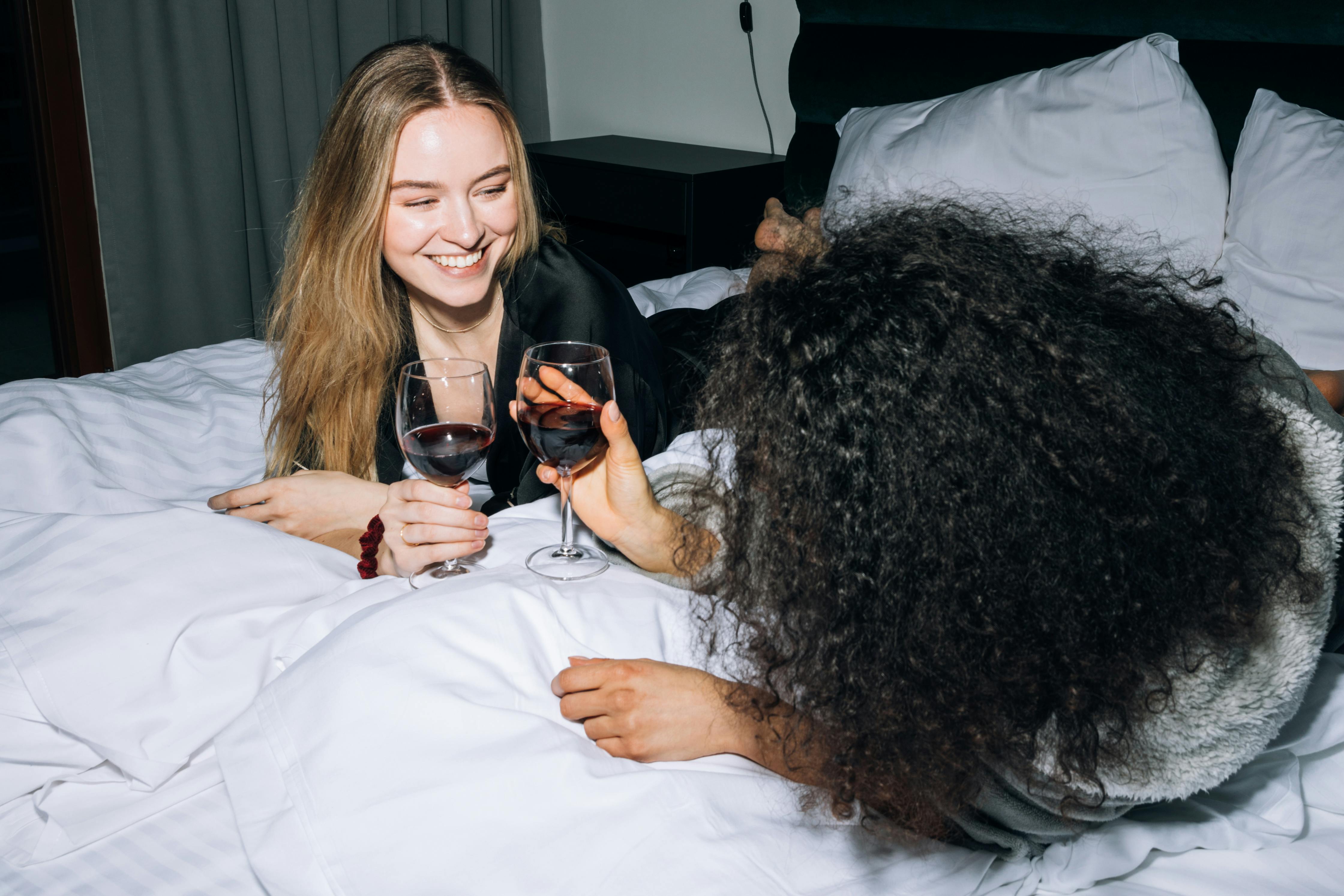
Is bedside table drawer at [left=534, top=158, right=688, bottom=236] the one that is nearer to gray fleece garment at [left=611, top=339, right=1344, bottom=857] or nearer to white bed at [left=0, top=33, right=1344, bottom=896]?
white bed at [left=0, top=33, right=1344, bottom=896]

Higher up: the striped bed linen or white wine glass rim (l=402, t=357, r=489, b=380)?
white wine glass rim (l=402, t=357, r=489, b=380)

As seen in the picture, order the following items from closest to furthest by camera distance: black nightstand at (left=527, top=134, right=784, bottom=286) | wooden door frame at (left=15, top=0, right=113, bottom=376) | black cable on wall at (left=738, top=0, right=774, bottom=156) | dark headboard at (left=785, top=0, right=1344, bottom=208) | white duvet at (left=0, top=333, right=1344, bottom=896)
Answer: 1. white duvet at (left=0, top=333, right=1344, bottom=896)
2. dark headboard at (left=785, top=0, right=1344, bottom=208)
3. wooden door frame at (left=15, top=0, right=113, bottom=376)
4. black nightstand at (left=527, top=134, right=784, bottom=286)
5. black cable on wall at (left=738, top=0, right=774, bottom=156)

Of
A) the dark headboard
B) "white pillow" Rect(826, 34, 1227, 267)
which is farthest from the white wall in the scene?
"white pillow" Rect(826, 34, 1227, 267)

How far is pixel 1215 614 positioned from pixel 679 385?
106 cm

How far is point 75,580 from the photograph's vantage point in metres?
0.94

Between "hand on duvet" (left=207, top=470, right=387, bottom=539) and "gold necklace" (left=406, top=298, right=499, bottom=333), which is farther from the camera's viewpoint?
"gold necklace" (left=406, top=298, right=499, bottom=333)

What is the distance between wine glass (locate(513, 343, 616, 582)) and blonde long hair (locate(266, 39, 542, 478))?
485 millimetres

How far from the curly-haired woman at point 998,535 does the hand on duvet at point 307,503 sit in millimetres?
629

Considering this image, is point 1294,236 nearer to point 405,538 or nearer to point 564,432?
point 564,432

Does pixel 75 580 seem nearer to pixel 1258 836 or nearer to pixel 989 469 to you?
pixel 989 469

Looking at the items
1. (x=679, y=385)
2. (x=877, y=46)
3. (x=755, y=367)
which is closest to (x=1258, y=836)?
(x=755, y=367)

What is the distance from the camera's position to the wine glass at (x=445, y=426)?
3.47 ft

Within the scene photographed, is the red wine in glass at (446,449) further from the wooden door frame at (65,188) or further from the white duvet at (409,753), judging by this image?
the wooden door frame at (65,188)

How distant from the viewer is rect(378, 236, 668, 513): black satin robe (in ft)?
4.91
